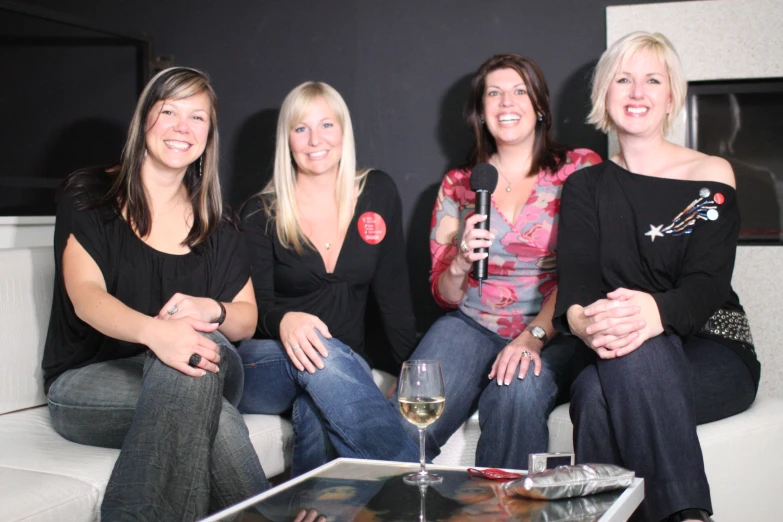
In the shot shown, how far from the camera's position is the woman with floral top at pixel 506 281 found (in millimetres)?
2100

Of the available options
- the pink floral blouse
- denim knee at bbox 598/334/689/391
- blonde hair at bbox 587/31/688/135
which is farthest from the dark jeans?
blonde hair at bbox 587/31/688/135

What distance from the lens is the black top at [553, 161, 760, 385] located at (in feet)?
6.65

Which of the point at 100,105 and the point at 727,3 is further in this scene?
the point at 100,105

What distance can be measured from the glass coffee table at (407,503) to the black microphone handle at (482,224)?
62 cm

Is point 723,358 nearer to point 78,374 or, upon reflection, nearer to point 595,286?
point 595,286

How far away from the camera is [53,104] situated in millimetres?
3348

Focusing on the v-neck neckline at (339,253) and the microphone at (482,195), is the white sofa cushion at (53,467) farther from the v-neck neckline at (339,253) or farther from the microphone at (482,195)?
the microphone at (482,195)

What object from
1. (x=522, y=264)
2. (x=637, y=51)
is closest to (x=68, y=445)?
(x=522, y=264)

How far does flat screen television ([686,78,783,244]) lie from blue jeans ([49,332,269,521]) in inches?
68.8

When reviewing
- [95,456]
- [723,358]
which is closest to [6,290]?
[95,456]

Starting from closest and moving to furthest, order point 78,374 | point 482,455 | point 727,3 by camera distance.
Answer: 1. point 78,374
2. point 482,455
3. point 727,3

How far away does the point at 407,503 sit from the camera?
138 cm

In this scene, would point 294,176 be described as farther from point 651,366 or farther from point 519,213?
point 651,366

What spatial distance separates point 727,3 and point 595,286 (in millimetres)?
1246
